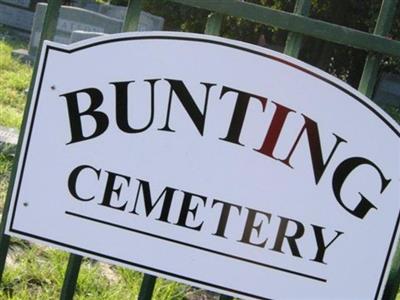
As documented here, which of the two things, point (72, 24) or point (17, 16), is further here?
point (17, 16)

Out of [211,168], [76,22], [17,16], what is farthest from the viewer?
[17,16]

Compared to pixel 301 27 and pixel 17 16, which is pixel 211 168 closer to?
pixel 301 27

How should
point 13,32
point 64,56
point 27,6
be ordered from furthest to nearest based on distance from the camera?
1. point 27,6
2. point 13,32
3. point 64,56

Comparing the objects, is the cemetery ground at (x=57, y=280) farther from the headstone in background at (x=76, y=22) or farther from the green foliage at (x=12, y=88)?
the headstone in background at (x=76, y=22)

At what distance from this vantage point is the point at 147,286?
1490 millimetres

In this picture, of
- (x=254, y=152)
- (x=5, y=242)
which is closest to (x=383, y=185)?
(x=254, y=152)

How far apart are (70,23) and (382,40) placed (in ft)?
24.8

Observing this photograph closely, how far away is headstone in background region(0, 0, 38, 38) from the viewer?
13.7m

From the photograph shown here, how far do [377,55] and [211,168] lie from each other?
0.50 meters

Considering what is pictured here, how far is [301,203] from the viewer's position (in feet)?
4.43

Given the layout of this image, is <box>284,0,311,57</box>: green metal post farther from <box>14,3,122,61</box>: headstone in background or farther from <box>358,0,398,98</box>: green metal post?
<box>14,3,122,61</box>: headstone in background

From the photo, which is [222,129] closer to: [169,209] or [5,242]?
[169,209]

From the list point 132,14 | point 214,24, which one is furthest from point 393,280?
point 132,14

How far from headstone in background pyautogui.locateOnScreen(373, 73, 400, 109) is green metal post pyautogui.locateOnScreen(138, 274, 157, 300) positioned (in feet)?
55.6
